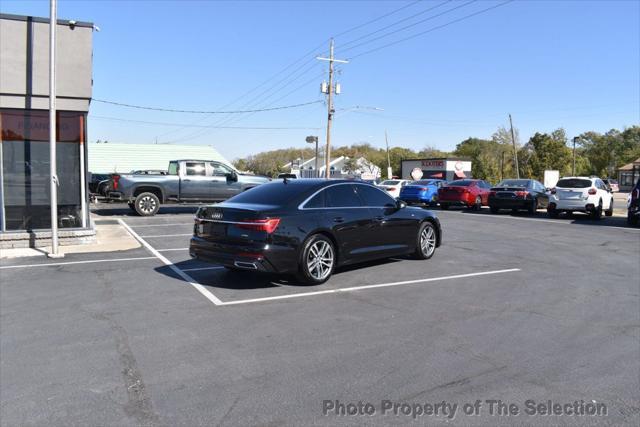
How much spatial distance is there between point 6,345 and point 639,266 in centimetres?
1026

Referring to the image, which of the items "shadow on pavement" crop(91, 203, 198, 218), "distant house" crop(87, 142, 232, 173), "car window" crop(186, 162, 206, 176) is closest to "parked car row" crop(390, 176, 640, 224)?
"shadow on pavement" crop(91, 203, 198, 218)

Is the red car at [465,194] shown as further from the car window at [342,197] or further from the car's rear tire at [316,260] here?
the car's rear tire at [316,260]

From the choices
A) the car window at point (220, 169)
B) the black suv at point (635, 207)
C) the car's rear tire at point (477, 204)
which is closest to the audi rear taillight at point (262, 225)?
the car window at point (220, 169)

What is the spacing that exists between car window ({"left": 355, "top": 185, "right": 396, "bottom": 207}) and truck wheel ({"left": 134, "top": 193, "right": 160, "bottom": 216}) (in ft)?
38.4

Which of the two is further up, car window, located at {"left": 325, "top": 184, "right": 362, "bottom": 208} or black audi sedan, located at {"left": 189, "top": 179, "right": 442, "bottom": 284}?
car window, located at {"left": 325, "top": 184, "right": 362, "bottom": 208}

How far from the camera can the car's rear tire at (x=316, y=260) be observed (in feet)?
23.7

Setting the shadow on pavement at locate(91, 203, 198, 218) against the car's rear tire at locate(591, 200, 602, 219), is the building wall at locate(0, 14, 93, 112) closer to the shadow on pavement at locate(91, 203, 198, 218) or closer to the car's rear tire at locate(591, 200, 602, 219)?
the shadow on pavement at locate(91, 203, 198, 218)

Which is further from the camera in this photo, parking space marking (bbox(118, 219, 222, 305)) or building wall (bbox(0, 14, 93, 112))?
building wall (bbox(0, 14, 93, 112))

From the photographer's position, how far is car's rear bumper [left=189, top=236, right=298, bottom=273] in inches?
268

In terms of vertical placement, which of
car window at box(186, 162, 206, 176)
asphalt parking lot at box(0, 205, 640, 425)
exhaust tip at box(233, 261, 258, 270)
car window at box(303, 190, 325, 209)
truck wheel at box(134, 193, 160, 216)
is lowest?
asphalt parking lot at box(0, 205, 640, 425)

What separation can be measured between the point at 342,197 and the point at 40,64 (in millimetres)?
7370

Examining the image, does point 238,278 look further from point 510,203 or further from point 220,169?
point 510,203

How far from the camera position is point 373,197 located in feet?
28.6

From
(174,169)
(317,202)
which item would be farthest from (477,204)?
(317,202)
